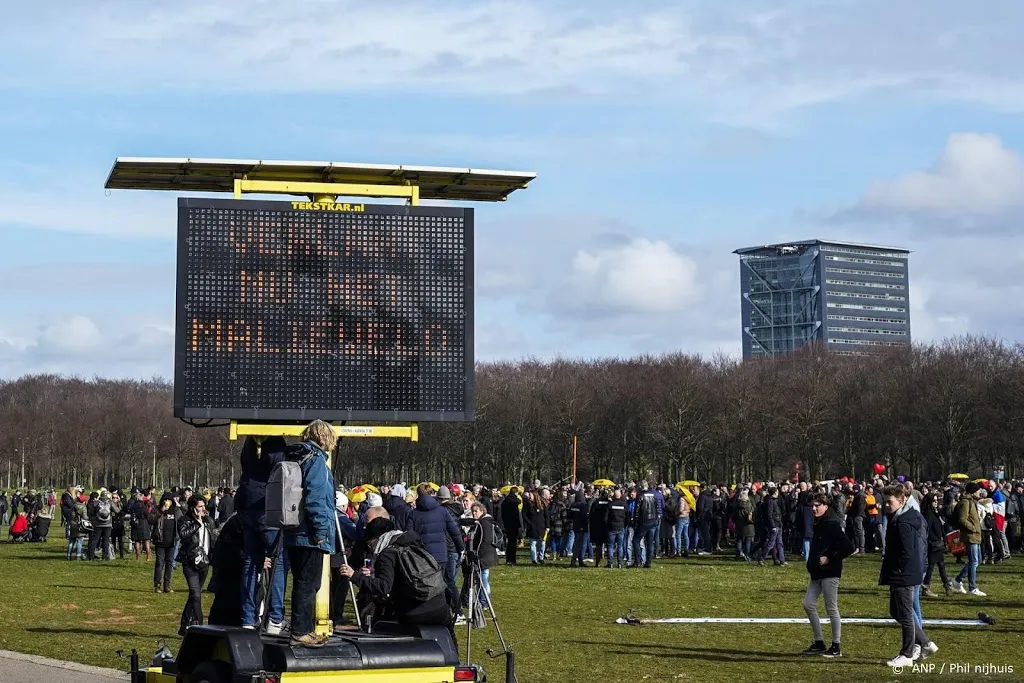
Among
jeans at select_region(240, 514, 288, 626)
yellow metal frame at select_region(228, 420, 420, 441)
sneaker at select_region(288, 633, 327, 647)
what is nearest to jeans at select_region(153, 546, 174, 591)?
yellow metal frame at select_region(228, 420, 420, 441)

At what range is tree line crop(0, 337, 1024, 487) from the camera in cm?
6569

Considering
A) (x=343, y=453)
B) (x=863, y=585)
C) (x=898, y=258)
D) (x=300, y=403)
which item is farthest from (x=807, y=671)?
(x=898, y=258)

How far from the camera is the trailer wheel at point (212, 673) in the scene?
8.95 metres

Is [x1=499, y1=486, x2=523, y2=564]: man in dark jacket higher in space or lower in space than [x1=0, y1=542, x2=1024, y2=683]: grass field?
higher

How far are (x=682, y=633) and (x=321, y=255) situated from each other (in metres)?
6.59

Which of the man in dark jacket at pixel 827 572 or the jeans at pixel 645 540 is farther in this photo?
the jeans at pixel 645 540

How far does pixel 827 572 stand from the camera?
14188 millimetres

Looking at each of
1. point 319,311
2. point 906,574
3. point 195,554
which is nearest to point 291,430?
point 319,311

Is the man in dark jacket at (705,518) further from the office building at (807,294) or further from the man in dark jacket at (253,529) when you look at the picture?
the office building at (807,294)

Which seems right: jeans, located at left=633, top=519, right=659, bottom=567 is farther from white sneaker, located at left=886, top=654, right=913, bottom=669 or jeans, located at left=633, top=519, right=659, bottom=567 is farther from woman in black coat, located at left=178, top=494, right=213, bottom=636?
white sneaker, located at left=886, top=654, right=913, bottom=669

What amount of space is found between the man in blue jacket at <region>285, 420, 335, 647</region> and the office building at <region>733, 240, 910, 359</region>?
6592 inches

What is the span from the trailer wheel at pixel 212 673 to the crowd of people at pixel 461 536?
465 mm

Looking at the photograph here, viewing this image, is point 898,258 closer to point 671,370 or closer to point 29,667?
point 671,370

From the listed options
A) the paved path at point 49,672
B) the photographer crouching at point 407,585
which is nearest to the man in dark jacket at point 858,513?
the paved path at point 49,672
